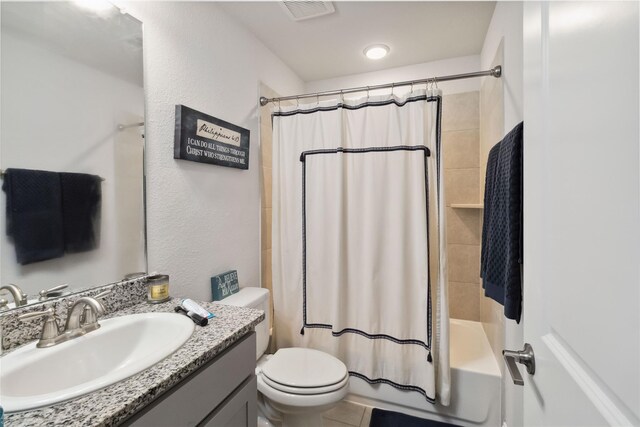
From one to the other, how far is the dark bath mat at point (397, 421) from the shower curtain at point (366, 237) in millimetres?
183

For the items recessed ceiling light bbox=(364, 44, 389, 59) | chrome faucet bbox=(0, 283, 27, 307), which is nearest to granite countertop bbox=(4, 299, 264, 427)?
chrome faucet bbox=(0, 283, 27, 307)

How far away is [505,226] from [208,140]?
4.70 ft

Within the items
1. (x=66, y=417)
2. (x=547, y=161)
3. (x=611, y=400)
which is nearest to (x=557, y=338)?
(x=611, y=400)

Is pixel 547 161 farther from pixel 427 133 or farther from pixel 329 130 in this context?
pixel 329 130

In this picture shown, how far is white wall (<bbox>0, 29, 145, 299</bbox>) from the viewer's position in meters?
0.79

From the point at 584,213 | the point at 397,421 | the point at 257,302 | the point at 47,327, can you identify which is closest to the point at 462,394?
the point at 397,421

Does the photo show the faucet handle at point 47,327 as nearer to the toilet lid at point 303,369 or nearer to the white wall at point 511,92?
the toilet lid at point 303,369

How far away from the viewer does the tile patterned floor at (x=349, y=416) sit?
1609mm

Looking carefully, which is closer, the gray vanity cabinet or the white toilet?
the gray vanity cabinet

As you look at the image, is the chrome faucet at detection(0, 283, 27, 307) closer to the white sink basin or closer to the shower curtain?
the white sink basin

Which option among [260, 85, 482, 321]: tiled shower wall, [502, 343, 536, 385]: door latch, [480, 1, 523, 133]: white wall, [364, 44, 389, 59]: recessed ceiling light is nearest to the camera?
[502, 343, 536, 385]: door latch

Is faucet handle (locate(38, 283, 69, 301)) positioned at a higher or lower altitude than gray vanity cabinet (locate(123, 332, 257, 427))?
higher

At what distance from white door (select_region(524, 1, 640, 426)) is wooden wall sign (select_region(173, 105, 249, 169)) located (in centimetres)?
131

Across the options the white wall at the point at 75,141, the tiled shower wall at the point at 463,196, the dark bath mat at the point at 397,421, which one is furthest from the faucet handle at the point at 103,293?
the dark bath mat at the point at 397,421
